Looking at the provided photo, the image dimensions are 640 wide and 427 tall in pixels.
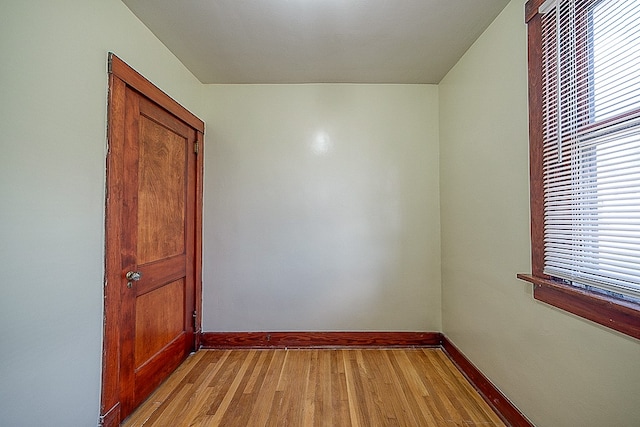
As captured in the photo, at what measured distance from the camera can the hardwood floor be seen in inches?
75.4

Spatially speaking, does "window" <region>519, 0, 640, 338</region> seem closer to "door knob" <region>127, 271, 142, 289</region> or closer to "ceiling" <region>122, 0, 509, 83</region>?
"ceiling" <region>122, 0, 509, 83</region>

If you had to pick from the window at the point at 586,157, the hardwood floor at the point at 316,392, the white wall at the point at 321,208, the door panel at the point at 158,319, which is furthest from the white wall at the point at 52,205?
the window at the point at 586,157

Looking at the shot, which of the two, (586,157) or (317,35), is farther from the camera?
(317,35)

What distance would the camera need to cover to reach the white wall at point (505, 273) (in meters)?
1.28

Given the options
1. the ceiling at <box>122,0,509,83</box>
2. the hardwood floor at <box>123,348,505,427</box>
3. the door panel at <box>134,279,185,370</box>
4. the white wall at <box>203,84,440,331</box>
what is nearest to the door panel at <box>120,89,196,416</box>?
the door panel at <box>134,279,185,370</box>

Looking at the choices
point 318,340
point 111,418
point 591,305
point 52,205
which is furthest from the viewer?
point 318,340

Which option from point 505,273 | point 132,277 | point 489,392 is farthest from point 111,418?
point 505,273

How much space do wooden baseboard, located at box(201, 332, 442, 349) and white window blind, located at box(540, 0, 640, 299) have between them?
170cm

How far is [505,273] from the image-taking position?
1915 millimetres

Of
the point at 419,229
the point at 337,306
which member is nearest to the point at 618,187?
the point at 419,229

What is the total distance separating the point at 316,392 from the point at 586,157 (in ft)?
6.95

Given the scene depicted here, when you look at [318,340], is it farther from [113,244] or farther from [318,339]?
[113,244]

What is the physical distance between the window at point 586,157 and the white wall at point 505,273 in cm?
11

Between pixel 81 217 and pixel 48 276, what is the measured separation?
0.32m
